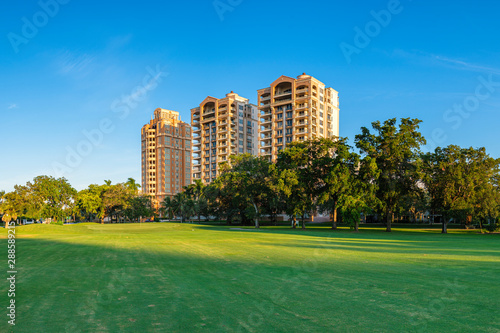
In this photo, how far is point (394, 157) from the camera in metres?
50.7

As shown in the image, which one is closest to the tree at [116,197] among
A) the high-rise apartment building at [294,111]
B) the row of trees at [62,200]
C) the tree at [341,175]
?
the row of trees at [62,200]

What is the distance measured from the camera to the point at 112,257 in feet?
59.6

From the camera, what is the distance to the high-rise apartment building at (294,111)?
4631 inches

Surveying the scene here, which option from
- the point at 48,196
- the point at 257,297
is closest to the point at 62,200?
the point at 48,196

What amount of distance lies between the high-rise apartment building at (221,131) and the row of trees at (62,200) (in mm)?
34975

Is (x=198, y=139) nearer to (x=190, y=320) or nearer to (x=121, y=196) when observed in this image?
(x=121, y=196)

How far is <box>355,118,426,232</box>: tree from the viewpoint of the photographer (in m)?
50.2

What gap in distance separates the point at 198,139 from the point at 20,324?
5654 inches

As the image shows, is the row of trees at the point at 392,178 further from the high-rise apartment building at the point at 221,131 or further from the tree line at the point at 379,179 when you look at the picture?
the high-rise apartment building at the point at 221,131

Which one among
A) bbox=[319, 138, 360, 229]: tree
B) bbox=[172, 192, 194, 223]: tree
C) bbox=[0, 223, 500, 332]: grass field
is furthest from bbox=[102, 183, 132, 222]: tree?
bbox=[0, 223, 500, 332]: grass field

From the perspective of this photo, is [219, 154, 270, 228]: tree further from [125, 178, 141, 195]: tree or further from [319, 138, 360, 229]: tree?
[125, 178, 141, 195]: tree

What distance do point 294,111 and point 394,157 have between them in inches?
2755

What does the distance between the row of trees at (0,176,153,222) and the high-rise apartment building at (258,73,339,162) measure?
47.7m

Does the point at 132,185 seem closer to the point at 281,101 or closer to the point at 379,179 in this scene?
the point at 281,101
